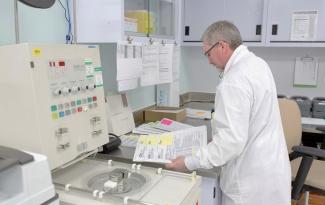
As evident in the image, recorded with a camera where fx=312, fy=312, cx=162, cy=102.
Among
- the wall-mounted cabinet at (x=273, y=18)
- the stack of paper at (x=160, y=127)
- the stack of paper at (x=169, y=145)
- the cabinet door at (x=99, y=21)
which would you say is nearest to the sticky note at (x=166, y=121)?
the stack of paper at (x=160, y=127)

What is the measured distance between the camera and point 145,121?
2.27 m

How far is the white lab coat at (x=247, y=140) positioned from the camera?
4.08 ft

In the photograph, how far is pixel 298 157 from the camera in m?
1.97

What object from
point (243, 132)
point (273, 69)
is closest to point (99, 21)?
point (243, 132)

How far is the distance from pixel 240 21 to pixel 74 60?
6.66 ft

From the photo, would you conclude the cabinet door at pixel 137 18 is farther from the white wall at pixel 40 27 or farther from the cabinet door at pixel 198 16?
the cabinet door at pixel 198 16

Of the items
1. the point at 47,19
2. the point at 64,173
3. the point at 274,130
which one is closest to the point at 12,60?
the point at 64,173

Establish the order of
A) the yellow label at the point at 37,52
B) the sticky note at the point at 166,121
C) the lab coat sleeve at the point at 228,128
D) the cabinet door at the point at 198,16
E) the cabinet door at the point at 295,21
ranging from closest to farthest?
1. the yellow label at the point at 37,52
2. the lab coat sleeve at the point at 228,128
3. the sticky note at the point at 166,121
4. the cabinet door at the point at 295,21
5. the cabinet door at the point at 198,16

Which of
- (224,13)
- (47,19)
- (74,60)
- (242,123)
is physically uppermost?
(224,13)

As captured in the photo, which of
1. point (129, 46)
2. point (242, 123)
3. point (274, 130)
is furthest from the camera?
point (129, 46)

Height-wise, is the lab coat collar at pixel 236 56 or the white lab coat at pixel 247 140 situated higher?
the lab coat collar at pixel 236 56

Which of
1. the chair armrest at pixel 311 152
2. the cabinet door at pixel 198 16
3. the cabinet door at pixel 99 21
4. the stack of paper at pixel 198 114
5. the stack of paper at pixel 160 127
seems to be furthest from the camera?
the cabinet door at pixel 198 16

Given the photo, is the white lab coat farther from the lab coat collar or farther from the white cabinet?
the white cabinet

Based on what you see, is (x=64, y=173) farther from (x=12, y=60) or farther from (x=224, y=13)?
(x=224, y=13)
